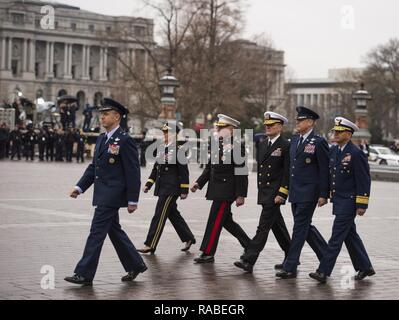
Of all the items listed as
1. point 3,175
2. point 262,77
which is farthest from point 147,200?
point 262,77

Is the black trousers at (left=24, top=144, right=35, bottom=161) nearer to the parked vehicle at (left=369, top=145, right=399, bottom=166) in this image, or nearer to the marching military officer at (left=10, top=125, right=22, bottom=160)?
the marching military officer at (left=10, top=125, right=22, bottom=160)

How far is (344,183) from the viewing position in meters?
11.7

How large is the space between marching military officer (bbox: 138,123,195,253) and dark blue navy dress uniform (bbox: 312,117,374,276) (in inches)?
111

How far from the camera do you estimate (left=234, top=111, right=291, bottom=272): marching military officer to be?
12148mm

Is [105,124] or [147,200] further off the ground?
[105,124]

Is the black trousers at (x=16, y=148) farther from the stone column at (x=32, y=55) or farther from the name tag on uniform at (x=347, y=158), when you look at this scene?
the stone column at (x=32, y=55)

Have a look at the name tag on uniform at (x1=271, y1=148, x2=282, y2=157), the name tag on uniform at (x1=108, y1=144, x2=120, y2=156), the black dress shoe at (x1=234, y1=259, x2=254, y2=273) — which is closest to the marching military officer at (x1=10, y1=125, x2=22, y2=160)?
the name tag on uniform at (x1=271, y1=148, x2=282, y2=157)

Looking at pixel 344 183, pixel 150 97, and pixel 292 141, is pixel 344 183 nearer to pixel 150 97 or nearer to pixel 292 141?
pixel 292 141

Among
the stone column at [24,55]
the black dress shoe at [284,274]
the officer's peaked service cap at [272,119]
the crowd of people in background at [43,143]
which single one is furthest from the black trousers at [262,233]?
the stone column at [24,55]

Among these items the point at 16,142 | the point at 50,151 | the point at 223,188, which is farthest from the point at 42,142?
the point at 223,188

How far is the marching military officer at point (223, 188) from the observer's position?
12.9 m

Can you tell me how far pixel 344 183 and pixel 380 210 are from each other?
1084 cm

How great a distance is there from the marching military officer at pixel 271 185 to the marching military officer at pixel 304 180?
0.24 metres

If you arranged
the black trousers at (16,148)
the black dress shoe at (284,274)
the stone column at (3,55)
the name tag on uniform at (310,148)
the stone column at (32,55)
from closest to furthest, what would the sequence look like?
the black dress shoe at (284,274), the name tag on uniform at (310,148), the black trousers at (16,148), the stone column at (3,55), the stone column at (32,55)
